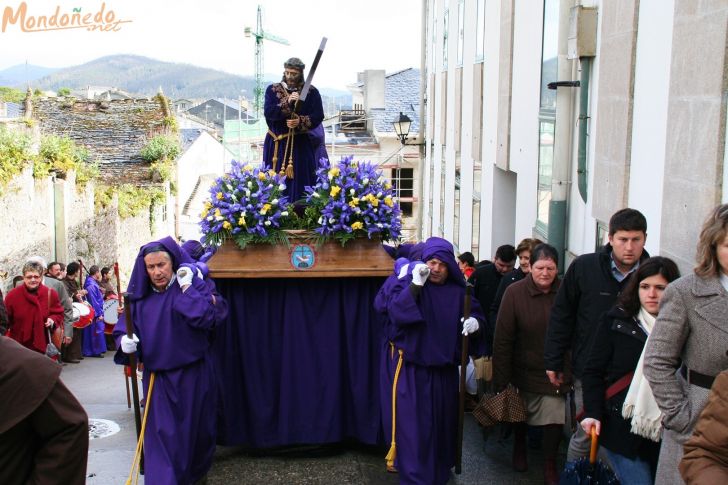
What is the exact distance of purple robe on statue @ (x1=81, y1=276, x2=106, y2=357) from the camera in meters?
14.6

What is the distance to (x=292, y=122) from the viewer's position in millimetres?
8211

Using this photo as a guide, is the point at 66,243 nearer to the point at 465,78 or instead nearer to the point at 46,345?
the point at 46,345

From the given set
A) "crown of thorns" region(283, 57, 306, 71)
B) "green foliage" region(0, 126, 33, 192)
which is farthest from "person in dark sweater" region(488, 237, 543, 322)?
"green foliage" region(0, 126, 33, 192)

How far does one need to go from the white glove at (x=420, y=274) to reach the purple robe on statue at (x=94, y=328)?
9.02 m

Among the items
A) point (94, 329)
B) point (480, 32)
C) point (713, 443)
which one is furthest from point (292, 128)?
point (94, 329)

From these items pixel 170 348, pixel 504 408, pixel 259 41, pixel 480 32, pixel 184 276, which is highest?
pixel 259 41

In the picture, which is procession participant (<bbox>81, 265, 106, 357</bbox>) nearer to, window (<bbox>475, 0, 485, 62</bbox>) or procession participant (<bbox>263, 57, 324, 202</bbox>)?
window (<bbox>475, 0, 485, 62</bbox>)

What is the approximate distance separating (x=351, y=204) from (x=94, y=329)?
845cm

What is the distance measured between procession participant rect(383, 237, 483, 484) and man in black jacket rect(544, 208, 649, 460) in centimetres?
76

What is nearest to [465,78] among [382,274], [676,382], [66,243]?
[66,243]

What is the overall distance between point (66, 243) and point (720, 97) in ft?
45.7

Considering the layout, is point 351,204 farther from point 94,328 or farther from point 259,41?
point 259,41

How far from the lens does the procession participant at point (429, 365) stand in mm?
6656

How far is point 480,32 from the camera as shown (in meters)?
14.2
